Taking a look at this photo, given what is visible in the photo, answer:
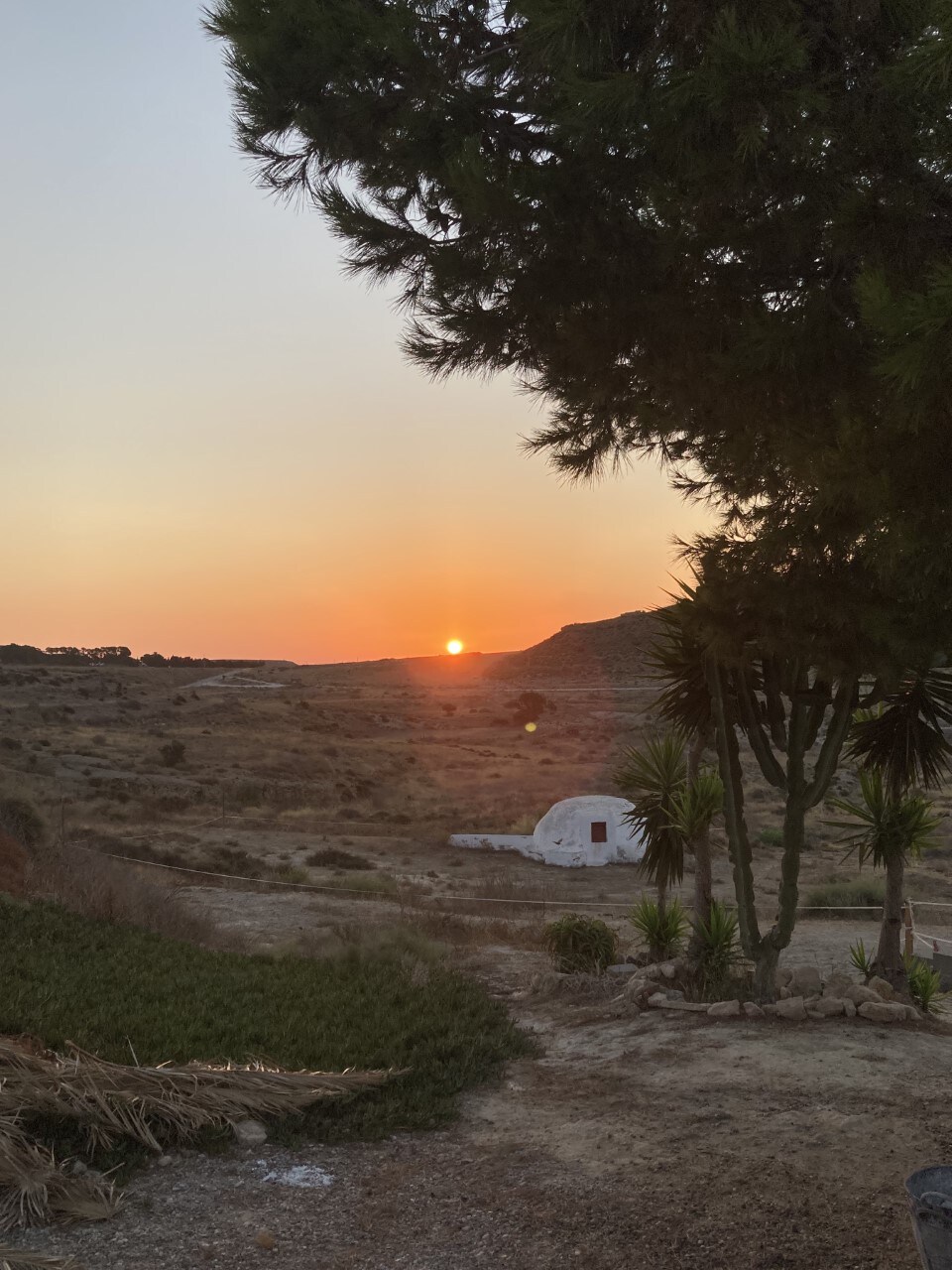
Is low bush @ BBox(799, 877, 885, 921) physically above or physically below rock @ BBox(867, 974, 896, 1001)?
below

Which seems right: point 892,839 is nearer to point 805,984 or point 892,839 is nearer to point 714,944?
point 805,984

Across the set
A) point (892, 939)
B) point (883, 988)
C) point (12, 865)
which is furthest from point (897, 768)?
point (12, 865)

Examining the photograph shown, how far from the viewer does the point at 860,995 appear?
393 inches

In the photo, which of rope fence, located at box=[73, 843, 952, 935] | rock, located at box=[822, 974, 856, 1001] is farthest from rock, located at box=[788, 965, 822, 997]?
rope fence, located at box=[73, 843, 952, 935]

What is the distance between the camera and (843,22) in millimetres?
5004

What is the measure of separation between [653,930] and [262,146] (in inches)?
384

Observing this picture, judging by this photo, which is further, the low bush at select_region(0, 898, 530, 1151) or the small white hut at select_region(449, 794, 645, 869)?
the small white hut at select_region(449, 794, 645, 869)

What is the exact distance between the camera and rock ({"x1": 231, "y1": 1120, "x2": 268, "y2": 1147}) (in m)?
6.77

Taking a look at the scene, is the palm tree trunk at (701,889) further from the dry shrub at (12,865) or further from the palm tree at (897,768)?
the dry shrub at (12,865)

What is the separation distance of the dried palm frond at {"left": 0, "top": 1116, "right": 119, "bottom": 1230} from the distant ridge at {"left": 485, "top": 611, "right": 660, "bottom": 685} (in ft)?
300

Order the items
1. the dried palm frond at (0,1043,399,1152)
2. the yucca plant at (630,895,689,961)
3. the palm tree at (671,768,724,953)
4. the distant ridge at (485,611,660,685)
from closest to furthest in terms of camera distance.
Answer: the dried palm frond at (0,1043,399,1152)
the palm tree at (671,768,724,953)
the yucca plant at (630,895,689,961)
the distant ridge at (485,611,660,685)

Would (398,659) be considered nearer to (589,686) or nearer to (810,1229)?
(589,686)

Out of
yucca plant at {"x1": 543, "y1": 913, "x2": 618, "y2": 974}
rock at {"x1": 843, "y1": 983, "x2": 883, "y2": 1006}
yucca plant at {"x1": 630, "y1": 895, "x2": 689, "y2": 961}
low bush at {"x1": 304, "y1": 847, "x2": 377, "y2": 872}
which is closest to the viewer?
rock at {"x1": 843, "y1": 983, "x2": 883, "y2": 1006}

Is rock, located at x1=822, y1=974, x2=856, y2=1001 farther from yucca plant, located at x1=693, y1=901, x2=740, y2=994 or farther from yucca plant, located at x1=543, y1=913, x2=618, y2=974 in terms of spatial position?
yucca plant, located at x1=543, y1=913, x2=618, y2=974
